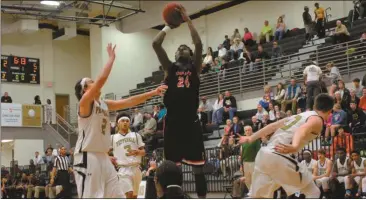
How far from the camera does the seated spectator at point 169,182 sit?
12.2 feet

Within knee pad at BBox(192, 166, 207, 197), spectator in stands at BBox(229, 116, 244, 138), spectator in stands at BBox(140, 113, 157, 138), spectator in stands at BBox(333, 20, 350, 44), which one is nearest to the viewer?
knee pad at BBox(192, 166, 207, 197)

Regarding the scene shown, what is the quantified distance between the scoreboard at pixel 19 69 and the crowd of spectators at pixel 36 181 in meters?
6.14

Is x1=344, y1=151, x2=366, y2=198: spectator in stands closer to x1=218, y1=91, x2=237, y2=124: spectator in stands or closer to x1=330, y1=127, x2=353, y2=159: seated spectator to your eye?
x1=330, y1=127, x2=353, y2=159: seated spectator

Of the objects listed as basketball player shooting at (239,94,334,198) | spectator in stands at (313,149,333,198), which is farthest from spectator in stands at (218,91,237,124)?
basketball player shooting at (239,94,334,198)

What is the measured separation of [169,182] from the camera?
12.3 feet

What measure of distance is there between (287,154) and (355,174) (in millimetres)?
6542

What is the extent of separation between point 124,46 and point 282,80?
11424mm

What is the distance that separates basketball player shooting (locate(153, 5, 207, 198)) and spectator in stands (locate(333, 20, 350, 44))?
12.7 m

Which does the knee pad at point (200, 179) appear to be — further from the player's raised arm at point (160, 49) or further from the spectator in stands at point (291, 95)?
the spectator in stands at point (291, 95)

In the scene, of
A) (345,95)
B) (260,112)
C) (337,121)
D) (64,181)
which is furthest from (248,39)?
(337,121)

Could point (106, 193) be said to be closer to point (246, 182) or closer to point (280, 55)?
point (246, 182)

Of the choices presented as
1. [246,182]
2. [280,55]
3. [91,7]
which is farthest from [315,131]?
[91,7]

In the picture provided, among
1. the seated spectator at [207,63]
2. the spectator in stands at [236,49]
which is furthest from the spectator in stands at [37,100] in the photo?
the spectator in stands at [236,49]

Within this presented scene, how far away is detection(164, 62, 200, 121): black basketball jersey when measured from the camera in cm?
641
